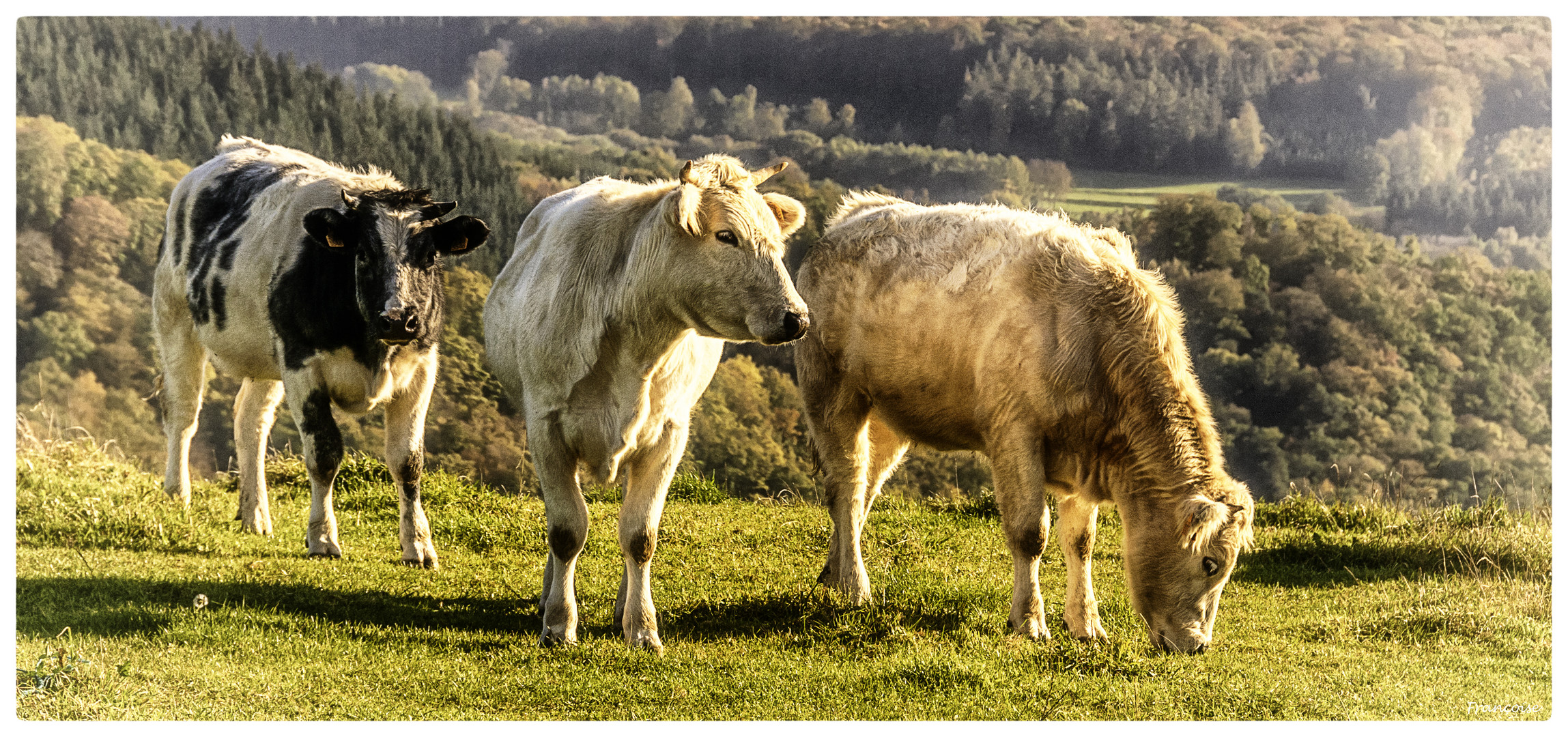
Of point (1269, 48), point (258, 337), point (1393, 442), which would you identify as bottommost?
point (1393, 442)

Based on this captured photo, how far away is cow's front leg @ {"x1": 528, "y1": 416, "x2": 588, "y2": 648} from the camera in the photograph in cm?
634

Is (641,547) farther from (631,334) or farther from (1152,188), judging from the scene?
(1152,188)

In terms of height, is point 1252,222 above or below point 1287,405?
above

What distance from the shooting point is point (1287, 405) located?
14.4 m

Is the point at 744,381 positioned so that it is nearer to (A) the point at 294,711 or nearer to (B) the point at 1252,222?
(B) the point at 1252,222

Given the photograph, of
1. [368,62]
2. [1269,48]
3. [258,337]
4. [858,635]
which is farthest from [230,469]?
[1269,48]

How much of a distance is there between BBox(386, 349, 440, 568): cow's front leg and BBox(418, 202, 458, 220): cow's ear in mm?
902

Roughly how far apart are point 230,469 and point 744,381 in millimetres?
→ 6029

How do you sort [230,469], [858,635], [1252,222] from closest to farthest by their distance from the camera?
[858,635] → [230,469] → [1252,222]

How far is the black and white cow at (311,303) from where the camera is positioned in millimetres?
7277

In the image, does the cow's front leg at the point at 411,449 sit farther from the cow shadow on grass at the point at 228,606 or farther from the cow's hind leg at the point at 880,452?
the cow's hind leg at the point at 880,452

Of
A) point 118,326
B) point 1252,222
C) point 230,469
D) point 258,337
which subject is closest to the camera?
point 258,337

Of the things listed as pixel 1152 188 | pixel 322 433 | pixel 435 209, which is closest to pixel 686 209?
pixel 435 209

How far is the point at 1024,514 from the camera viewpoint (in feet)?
22.6
